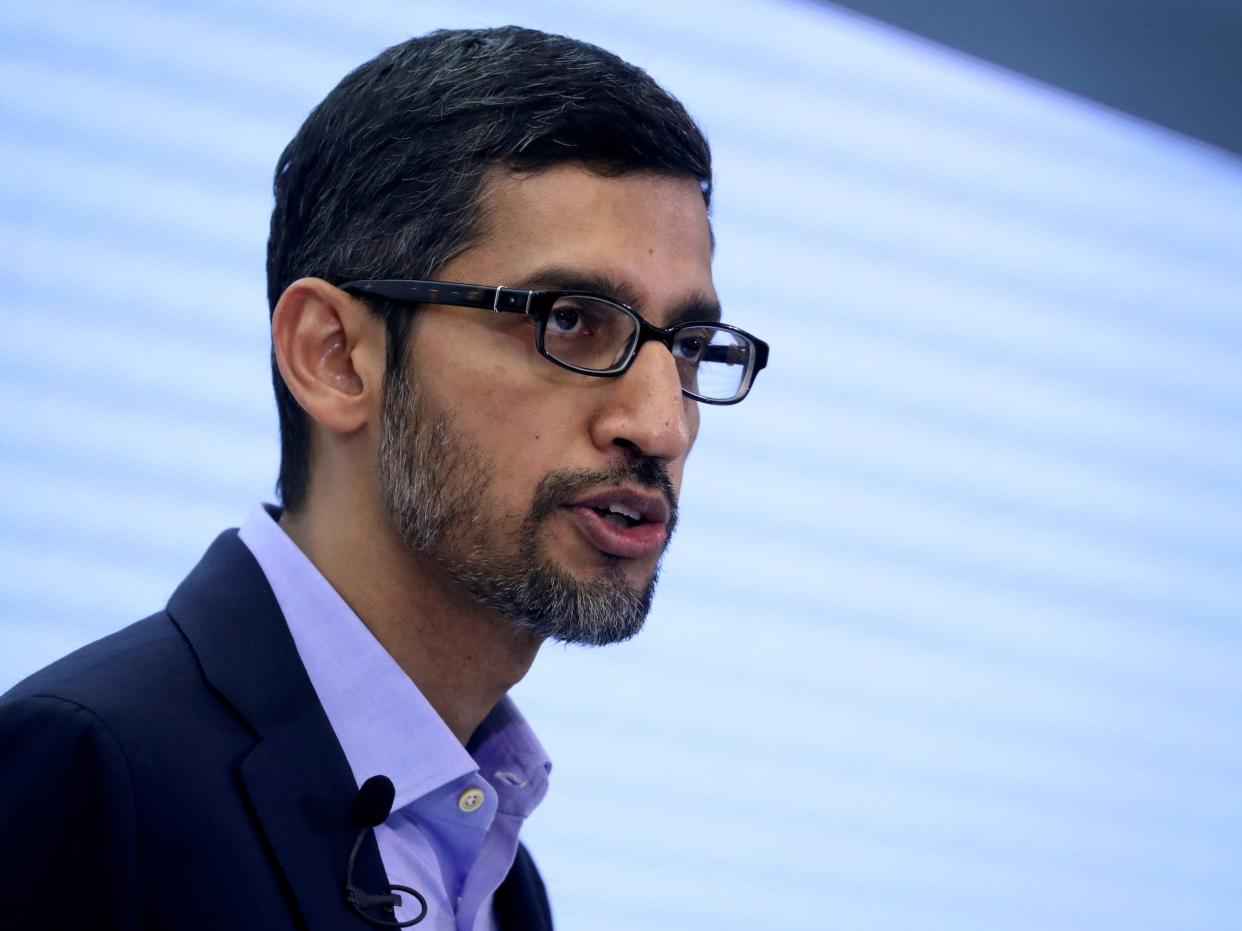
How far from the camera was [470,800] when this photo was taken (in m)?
1.31

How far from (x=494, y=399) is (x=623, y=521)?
7.2 inches

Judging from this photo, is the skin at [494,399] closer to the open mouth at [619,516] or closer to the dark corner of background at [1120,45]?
the open mouth at [619,516]

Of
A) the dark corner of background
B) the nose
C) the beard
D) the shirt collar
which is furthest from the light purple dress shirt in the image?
the dark corner of background

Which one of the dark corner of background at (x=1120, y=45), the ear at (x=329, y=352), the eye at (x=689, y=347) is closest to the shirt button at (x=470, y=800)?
the ear at (x=329, y=352)

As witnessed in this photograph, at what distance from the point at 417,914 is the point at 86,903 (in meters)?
0.37

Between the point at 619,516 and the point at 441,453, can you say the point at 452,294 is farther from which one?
the point at 619,516

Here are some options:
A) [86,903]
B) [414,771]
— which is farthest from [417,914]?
[86,903]

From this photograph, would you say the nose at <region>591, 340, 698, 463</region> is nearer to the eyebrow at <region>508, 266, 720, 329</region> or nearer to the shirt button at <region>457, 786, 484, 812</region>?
the eyebrow at <region>508, 266, 720, 329</region>

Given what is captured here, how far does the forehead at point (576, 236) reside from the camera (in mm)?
1306

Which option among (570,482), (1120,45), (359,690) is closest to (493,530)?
(570,482)

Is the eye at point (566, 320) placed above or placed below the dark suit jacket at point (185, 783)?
above

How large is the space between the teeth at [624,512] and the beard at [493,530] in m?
0.03

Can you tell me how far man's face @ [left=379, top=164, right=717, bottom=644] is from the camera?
4.17ft

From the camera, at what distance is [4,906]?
3.06ft
